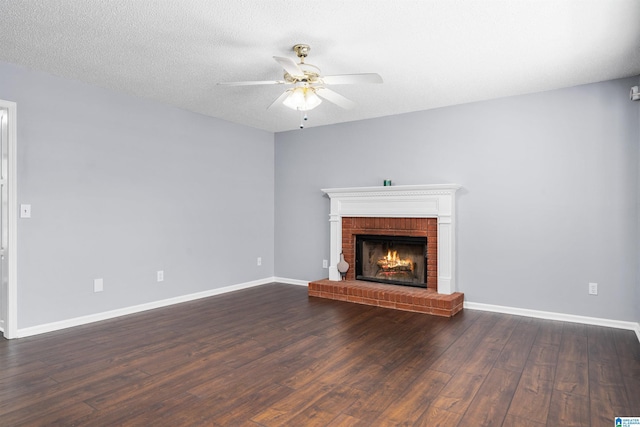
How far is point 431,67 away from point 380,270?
2.81 m

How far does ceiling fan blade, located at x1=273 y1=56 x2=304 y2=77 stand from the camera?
2.61 meters

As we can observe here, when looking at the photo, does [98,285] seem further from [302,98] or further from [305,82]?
[305,82]

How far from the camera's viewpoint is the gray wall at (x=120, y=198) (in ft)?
11.7

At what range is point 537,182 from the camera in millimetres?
4164

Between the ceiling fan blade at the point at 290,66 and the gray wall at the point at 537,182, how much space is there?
246 cm

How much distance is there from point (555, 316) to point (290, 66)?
362 cm

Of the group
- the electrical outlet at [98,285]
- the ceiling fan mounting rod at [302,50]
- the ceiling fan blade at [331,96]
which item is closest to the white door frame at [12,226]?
the electrical outlet at [98,285]

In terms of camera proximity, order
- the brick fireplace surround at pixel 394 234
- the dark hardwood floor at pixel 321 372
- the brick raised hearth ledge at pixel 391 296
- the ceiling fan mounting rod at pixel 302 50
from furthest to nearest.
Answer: the brick fireplace surround at pixel 394 234 < the brick raised hearth ledge at pixel 391 296 < the ceiling fan mounting rod at pixel 302 50 < the dark hardwood floor at pixel 321 372

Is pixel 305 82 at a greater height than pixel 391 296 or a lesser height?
greater

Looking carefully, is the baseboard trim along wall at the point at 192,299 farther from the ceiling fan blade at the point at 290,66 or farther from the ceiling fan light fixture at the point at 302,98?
the ceiling fan blade at the point at 290,66

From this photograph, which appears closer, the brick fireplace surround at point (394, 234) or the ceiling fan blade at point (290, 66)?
the ceiling fan blade at point (290, 66)

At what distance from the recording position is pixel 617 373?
268cm

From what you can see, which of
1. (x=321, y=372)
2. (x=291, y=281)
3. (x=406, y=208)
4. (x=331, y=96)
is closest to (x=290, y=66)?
(x=331, y=96)

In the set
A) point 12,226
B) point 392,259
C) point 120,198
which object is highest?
point 120,198
